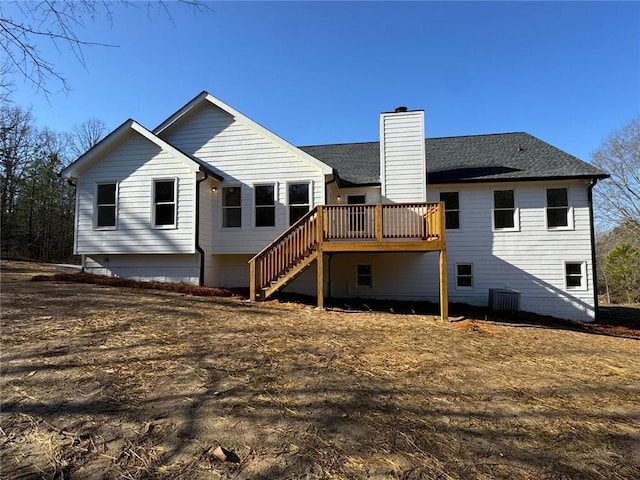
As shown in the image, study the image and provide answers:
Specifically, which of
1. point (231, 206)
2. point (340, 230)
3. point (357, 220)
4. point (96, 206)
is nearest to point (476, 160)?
point (357, 220)

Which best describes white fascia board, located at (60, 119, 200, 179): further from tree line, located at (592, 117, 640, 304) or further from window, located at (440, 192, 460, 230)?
tree line, located at (592, 117, 640, 304)

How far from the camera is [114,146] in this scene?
12.2 meters

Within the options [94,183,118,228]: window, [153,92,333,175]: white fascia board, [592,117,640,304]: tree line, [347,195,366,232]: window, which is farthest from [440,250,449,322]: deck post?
[592,117,640,304]: tree line

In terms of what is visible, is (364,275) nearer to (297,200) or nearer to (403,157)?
(297,200)

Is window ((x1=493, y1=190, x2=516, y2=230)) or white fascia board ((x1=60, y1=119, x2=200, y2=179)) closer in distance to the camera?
white fascia board ((x1=60, y1=119, x2=200, y2=179))

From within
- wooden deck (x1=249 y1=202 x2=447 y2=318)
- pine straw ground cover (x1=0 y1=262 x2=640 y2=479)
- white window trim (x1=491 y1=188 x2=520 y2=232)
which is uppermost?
white window trim (x1=491 y1=188 x2=520 y2=232)

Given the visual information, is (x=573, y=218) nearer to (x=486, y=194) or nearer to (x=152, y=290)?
(x=486, y=194)

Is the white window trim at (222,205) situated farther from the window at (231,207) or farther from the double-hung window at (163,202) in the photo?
the double-hung window at (163,202)

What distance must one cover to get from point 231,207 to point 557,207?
11.2 meters

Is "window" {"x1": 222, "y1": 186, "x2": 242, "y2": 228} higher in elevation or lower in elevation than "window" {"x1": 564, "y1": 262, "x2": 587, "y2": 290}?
higher

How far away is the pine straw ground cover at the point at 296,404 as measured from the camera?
8.78ft

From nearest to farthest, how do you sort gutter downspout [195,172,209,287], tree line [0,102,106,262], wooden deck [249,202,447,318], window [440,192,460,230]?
wooden deck [249,202,447,318] < gutter downspout [195,172,209,287] < window [440,192,460,230] < tree line [0,102,106,262]

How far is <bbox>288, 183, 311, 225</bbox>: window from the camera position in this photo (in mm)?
12383

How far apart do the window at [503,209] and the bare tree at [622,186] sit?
66.0 feet
